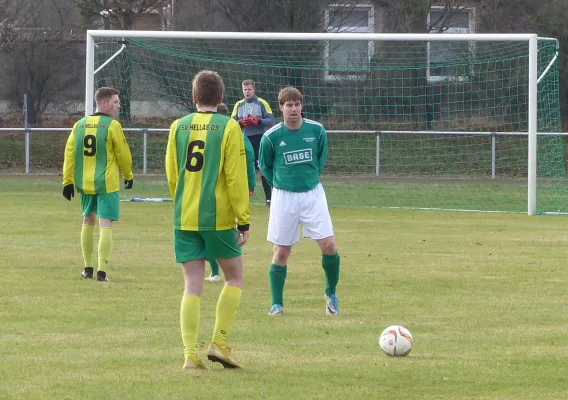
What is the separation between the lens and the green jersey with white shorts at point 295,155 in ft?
29.8

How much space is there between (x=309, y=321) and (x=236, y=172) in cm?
228

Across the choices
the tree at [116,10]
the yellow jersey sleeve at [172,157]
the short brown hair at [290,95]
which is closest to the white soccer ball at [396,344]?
the yellow jersey sleeve at [172,157]

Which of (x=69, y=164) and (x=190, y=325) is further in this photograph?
(x=69, y=164)

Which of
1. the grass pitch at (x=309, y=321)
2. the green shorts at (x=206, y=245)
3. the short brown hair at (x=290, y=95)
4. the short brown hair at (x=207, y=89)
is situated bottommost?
the grass pitch at (x=309, y=321)

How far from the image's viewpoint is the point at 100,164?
11.0m

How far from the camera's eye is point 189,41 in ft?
87.7

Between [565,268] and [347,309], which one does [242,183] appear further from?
[565,268]

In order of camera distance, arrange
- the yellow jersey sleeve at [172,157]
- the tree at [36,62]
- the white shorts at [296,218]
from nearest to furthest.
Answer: the yellow jersey sleeve at [172,157]
the white shorts at [296,218]
the tree at [36,62]

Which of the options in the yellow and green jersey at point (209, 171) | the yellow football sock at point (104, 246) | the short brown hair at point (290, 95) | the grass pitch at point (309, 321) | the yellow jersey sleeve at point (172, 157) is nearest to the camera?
the grass pitch at point (309, 321)

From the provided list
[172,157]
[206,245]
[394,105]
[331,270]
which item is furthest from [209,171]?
[394,105]

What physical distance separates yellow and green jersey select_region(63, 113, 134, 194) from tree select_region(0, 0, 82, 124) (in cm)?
2181

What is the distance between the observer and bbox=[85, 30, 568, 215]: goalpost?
2246cm

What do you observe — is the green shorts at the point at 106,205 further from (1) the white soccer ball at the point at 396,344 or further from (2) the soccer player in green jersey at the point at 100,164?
(1) the white soccer ball at the point at 396,344

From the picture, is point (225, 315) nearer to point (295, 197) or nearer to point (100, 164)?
point (295, 197)
